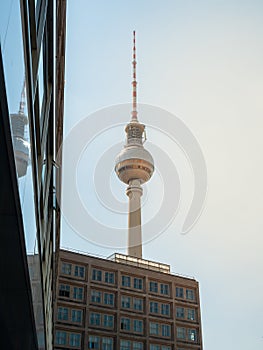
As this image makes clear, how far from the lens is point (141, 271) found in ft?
279

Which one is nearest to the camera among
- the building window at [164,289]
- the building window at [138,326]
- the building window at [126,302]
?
the building window at [138,326]

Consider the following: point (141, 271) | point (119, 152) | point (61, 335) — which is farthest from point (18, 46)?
point (119, 152)

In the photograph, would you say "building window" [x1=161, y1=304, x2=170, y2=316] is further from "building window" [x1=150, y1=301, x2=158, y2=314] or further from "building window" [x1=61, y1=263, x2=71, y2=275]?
"building window" [x1=61, y1=263, x2=71, y2=275]

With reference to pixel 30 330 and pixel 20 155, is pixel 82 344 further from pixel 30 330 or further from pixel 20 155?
pixel 20 155

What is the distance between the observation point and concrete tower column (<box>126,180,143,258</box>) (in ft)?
384

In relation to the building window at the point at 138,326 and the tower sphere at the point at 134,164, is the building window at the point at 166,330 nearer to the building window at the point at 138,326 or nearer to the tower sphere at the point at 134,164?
the building window at the point at 138,326

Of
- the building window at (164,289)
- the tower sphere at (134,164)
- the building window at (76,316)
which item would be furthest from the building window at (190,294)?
the tower sphere at (134,164)

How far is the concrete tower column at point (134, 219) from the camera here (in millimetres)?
117000

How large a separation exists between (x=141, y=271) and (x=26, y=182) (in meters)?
80.9

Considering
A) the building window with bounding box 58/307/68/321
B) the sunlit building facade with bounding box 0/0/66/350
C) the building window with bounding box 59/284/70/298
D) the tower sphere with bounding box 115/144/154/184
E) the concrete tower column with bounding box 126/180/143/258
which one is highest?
the tower sphere with bounding box 115/144/154/184

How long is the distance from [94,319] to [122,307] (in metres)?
6.16

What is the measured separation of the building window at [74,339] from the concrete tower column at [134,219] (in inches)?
Answer: 1772

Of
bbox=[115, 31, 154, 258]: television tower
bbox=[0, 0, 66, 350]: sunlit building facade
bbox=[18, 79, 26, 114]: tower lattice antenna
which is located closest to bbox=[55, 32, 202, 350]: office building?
bbox=[115, 31, 154, 258]: television tower

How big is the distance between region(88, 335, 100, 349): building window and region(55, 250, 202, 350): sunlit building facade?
141mm
